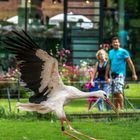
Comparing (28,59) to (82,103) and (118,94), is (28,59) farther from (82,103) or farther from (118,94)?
(82,103)

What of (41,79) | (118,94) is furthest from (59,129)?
(118,94)

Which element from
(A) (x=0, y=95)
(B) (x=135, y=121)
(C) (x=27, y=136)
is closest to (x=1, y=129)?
(C) (x=27, y=136)

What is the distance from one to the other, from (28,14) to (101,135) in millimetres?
13382

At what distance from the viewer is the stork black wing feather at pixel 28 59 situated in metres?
11.7

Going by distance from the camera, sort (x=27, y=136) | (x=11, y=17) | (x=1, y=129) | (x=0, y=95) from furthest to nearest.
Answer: (x=11, y=17)
(x=0, y=95)
(x=1, y=129)
(x=27, y=136)

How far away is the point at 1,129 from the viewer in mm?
13391

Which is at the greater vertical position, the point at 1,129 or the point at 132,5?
the point at 132,5

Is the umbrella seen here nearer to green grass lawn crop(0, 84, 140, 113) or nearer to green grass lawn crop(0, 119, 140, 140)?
green grass lawn crop(0, 84, 140, 113)

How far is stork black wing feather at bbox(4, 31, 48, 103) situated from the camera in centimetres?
1168

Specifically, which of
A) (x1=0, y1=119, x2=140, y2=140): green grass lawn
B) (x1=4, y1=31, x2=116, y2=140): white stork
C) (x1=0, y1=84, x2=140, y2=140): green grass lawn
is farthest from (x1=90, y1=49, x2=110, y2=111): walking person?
(x1=4, y1=31, x2=116, y2=140): white stork

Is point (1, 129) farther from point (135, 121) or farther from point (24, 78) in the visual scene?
point (135, 121)

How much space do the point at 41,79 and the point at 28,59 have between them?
0.46m

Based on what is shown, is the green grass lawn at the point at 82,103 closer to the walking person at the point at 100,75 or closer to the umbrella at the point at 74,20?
the walking person at the point at 100,75

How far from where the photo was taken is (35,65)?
12.0 meters
